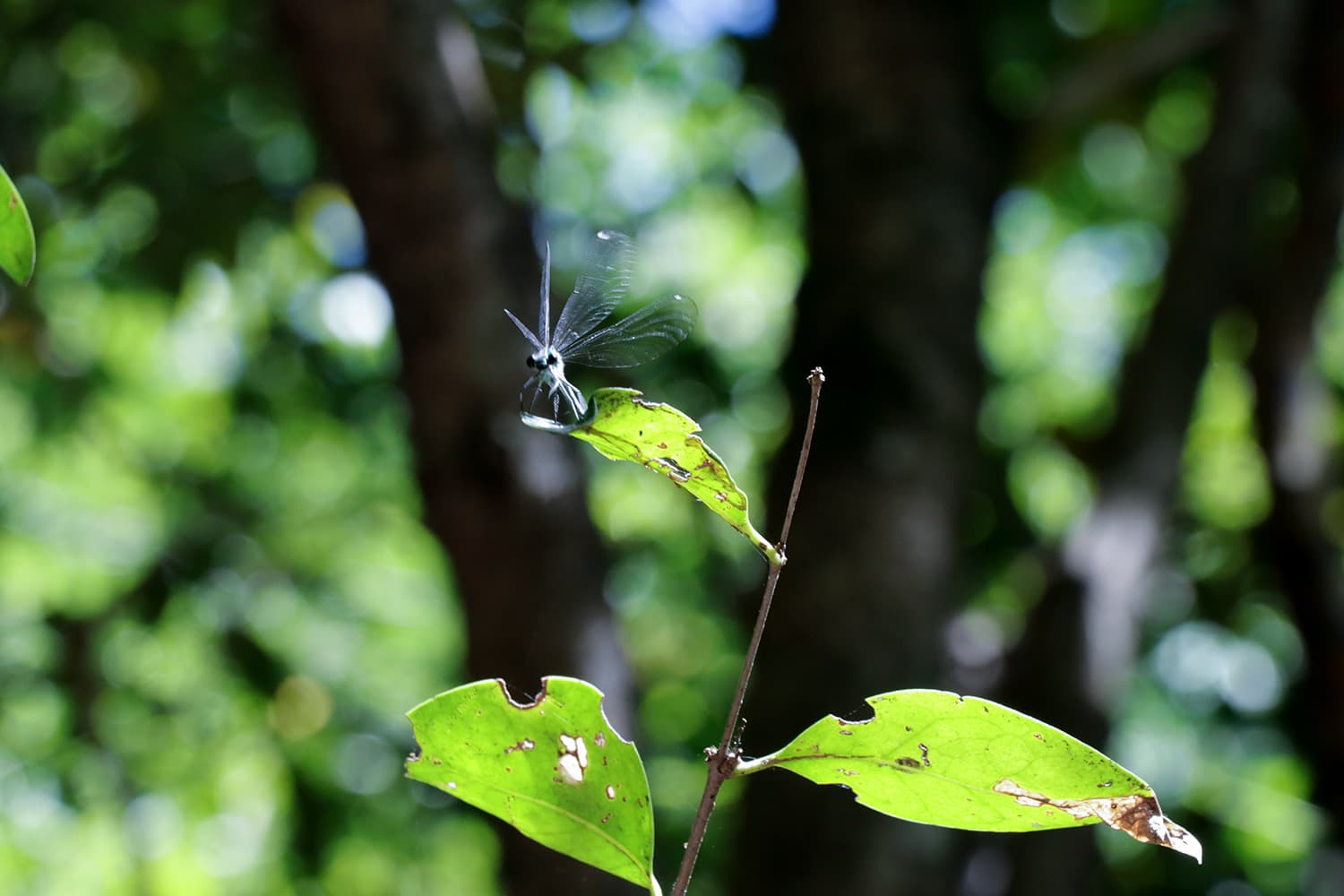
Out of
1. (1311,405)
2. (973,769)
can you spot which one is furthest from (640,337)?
(1311,405)

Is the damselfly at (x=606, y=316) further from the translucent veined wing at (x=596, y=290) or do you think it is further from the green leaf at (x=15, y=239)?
the green leaf at (x=15, y=239)

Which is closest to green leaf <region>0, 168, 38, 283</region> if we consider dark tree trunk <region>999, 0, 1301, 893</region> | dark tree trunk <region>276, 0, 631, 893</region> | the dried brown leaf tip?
the dried brown leaf tip

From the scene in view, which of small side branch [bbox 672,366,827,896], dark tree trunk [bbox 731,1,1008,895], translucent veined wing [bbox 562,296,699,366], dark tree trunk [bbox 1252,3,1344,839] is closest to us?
small side branch [bbox 672,366,827,896]

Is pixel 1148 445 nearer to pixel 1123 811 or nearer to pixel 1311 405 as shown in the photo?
pixel 1311 405

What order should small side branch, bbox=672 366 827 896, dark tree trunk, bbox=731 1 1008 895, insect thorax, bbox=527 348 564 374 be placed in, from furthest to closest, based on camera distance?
dark tree trunk, bbox=731 1 1008 895, insect thorax, bbox=527 348 564 374, small side branch, bbox=672 366 827 896

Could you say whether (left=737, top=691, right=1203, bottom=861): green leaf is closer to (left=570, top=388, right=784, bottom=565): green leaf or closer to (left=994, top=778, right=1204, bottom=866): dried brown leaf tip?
(left=994, top=778, right=1204, bottom=866): dried brown leaf tip

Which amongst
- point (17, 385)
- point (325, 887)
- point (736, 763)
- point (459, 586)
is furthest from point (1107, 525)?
point (17, 385)

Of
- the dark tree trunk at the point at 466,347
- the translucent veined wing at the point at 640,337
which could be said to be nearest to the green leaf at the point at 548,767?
the translucent veined wing at the point at 640,337
